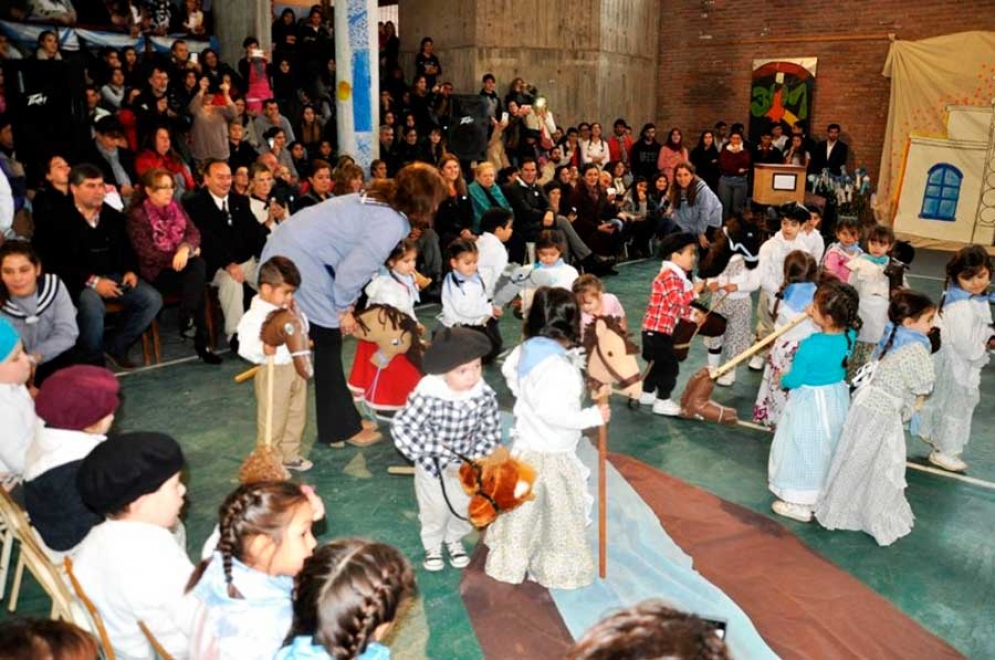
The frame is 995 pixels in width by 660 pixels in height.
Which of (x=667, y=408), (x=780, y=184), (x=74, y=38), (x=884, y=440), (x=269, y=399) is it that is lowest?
(x=667, y=408)

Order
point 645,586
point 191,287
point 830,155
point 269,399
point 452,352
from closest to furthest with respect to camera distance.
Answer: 1. point 452,352
2. point 645,586
3. point 269,399
4. point 191,287
5. point 830,155

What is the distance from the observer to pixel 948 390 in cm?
521

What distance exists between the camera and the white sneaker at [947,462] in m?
5.21

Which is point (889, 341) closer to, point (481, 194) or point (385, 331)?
point (385, 331)

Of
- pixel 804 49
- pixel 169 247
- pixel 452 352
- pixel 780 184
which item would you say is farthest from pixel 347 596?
pixel 804 49

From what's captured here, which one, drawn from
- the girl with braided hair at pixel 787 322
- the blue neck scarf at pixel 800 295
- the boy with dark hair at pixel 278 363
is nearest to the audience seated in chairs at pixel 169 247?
the boy with dark hair at pixel 278 363

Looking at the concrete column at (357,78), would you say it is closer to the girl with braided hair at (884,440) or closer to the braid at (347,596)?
the girl with braided hair at (884,440)

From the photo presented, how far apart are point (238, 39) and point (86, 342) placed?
23.2 ft

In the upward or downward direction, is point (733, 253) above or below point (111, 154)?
below

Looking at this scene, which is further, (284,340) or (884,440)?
(284,340)

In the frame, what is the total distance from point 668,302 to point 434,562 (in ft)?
8.74

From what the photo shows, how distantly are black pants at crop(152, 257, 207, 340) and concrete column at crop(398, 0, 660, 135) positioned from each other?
787 cm

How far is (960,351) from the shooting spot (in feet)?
17.0

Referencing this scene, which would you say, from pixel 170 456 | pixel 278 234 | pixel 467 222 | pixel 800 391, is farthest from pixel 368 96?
pixel 170 456
